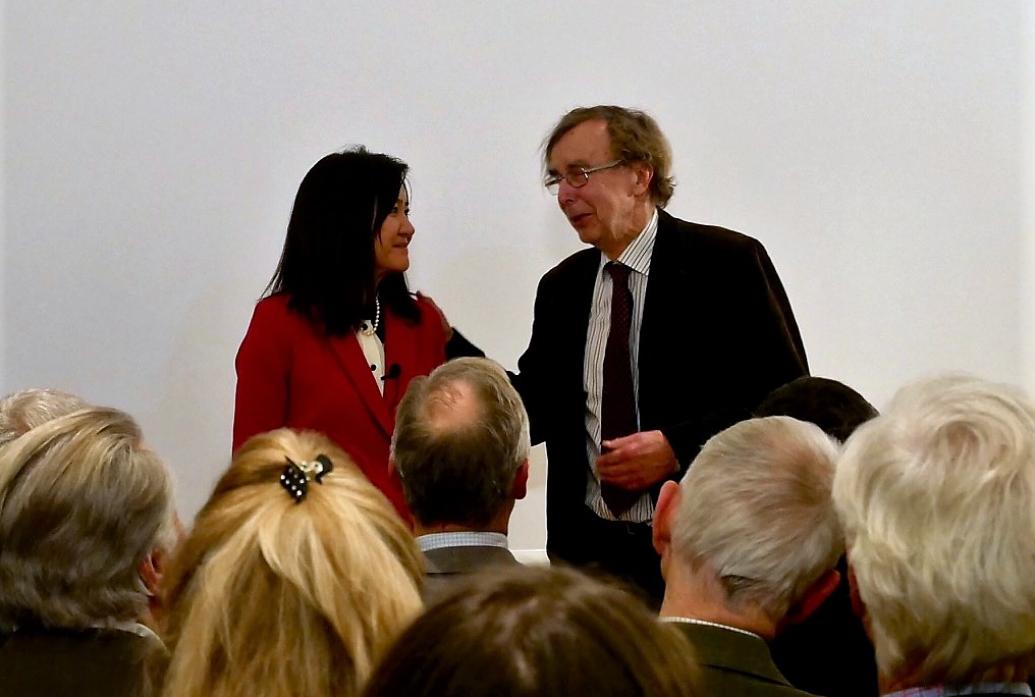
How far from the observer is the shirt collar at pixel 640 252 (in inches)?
131

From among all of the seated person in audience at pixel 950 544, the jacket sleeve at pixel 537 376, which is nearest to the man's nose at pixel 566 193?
the jacket sleeve at pixel 537 376

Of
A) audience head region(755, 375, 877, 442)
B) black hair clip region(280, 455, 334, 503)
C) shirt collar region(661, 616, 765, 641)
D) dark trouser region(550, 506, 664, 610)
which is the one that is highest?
black hair clip region(280, 455, 334, 503)

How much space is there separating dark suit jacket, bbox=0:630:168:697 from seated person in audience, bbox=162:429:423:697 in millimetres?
263

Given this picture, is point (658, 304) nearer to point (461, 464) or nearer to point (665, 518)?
point (461, 464)

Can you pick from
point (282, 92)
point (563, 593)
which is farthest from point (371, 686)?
point (282, 92)

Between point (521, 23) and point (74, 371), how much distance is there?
165cm

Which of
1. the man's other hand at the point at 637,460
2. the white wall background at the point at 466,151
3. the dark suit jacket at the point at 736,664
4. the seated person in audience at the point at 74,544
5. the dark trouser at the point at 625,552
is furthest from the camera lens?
the white wall background at the point at 466,151

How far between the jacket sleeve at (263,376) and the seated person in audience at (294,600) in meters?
1.87

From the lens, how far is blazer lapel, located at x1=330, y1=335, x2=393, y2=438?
10.9 feet

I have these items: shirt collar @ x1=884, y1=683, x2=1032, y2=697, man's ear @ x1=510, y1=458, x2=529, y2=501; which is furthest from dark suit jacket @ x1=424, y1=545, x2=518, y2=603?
shirt collar @ x1=884, y1=683, x2=1032, y2=697

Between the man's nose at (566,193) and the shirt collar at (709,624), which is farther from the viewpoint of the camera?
the man's nose at (566,193)

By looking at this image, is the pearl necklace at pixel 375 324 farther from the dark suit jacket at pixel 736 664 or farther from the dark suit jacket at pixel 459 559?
the dark suit jacket at pixel 736 664

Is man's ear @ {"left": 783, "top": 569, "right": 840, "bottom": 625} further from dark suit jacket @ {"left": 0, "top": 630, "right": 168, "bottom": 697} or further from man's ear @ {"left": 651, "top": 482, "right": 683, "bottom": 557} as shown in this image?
dark suit jacket @ {"left": 0, "top": 630, "right": 168, "bottom": 697}

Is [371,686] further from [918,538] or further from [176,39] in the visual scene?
[176,39]
